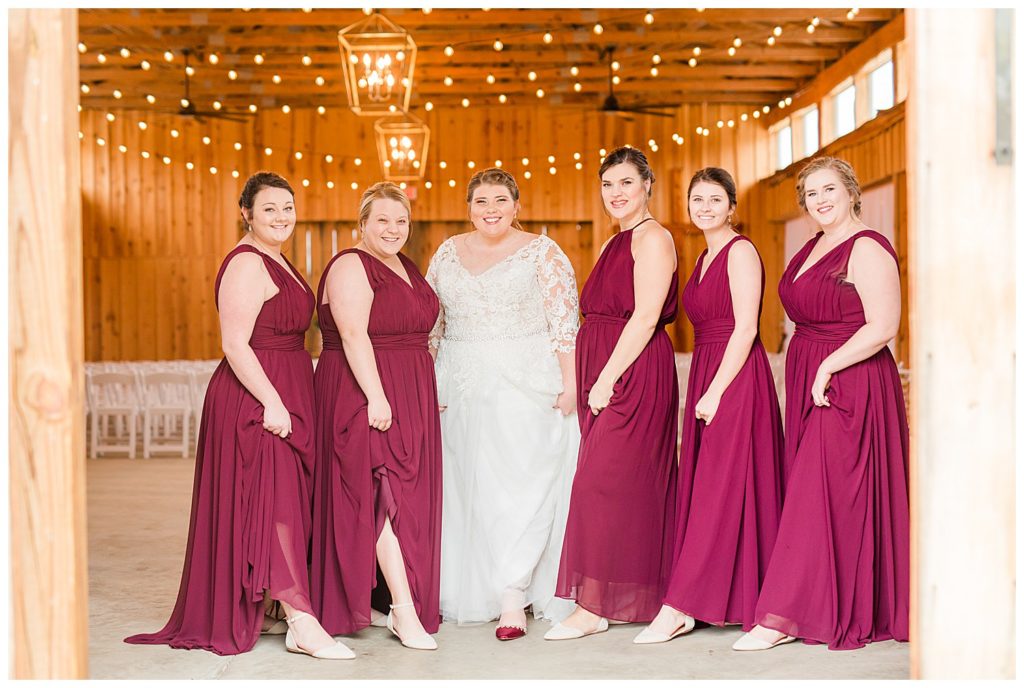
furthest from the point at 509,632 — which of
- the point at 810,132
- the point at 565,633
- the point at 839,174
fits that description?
the point at 810,132

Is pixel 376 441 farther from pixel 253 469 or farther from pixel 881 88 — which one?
pixel 881 88

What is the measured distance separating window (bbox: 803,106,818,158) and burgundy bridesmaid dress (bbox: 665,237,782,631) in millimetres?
10580

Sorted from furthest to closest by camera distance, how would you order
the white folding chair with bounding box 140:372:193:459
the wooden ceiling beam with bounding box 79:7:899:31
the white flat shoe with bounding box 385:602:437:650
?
the wooden ceiling beam with bounding box 79:7:899:31 < the white folding chair with bounding box 140:372:193:459 < the white flat shoe with bounding box 385:602:437:650

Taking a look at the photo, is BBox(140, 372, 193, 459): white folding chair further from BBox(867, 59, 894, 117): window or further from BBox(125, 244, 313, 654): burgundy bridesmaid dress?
BBox(867, 59, 894, 117): window

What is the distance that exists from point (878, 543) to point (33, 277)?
8.97 ft

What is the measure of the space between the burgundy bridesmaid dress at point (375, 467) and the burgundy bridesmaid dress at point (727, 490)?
918 millimetres

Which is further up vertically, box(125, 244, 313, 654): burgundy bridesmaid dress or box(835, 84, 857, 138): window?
box(835, 84, 857, 138): window

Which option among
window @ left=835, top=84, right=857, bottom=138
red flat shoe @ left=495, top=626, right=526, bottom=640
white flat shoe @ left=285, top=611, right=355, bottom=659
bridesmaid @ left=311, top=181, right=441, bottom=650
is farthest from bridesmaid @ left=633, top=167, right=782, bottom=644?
window @ left=835, top=84, right=857, bottom=138

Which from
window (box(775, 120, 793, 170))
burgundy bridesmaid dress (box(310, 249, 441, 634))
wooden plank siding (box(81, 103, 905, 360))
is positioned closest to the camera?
burgundy bridesmaid dress (box(310, 249, 441, 634))

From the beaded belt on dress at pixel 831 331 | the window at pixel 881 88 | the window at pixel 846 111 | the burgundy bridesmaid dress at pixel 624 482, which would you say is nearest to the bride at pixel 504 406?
the burgundy bridesmaid dress at pixel 624 482

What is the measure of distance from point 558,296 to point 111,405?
289 inches

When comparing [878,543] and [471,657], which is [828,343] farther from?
[471,657]

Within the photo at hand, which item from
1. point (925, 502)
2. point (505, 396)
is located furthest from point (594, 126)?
point (925, 502)

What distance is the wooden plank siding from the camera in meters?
15.1
